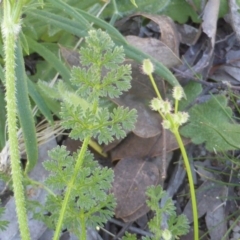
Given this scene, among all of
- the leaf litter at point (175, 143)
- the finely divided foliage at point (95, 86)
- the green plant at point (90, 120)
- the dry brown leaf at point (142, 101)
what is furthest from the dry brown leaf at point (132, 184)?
the finely divided foliage at point (95, 86)

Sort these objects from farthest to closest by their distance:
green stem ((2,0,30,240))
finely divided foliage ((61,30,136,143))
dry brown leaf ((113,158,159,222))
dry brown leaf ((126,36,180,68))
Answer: dry brown leaf ((126,36,180,68)) → dry brown leaf ((113,158,159,222)) → finely divided foliage ((61,30,136,143)) → green stem ((2,0,30,240))

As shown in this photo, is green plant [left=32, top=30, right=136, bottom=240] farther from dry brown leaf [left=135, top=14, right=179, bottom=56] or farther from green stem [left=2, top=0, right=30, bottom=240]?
dry brown leaf [left=135, top=14, right=179, bottom=56]

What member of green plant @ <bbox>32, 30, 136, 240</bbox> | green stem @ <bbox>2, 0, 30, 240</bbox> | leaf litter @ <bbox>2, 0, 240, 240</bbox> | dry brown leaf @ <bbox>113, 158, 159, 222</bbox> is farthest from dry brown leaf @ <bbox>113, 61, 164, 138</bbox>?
green stem @ <bbox>2, 0, 30, 240</bbox>

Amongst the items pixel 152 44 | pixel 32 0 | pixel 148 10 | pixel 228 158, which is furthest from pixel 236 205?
pixel 32 0

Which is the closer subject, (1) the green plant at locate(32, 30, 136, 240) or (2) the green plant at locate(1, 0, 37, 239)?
(2) the green plant at locate(1, 0, 37, 239)

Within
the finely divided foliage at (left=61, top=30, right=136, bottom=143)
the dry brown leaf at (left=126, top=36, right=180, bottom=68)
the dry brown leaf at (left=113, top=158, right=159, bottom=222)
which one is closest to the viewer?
the finely divided foliage at (left=61, top=30, right=136, bottom=143)

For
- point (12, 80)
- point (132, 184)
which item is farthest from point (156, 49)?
point (12, 80)

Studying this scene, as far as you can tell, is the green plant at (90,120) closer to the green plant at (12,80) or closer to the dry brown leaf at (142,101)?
the green plant at (12,80)

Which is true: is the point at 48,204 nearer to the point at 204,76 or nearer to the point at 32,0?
the point at 32,0
